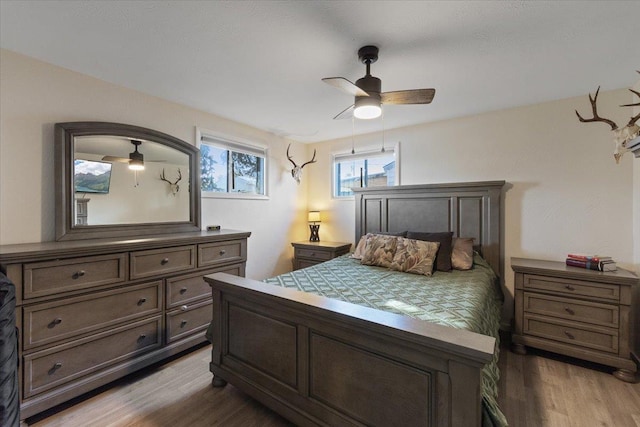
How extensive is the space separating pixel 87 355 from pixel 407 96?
292 centimetres

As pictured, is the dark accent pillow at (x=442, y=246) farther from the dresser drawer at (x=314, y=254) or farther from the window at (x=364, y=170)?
the dresser drawer at (x=314, y=254)

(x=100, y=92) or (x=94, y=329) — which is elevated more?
(x=100, y=92)

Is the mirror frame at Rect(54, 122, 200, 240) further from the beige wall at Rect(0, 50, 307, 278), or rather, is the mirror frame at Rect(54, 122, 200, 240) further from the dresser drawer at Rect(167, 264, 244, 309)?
the dresser drawer at Rect(167, 264, 244, 309)

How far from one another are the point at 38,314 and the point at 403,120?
3728mm

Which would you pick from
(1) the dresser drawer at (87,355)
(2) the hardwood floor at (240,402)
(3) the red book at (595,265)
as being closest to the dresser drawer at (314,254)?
(2) the hardwood floor at (240,402)

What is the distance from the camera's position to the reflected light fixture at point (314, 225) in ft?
14.2

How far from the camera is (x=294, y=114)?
3215 millimetres

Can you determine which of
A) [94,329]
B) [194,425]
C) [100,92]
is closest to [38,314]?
[94,329]

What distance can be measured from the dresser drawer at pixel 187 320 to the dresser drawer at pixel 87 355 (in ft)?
0.32

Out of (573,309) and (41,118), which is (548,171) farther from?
(41,118)

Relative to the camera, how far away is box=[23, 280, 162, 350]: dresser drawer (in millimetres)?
1732

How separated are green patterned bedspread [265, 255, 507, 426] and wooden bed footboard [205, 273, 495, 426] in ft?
0.75

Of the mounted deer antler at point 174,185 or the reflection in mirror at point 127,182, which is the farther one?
the mounted deer antler at point 174,185

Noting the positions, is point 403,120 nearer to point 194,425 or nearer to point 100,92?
point 100,92
